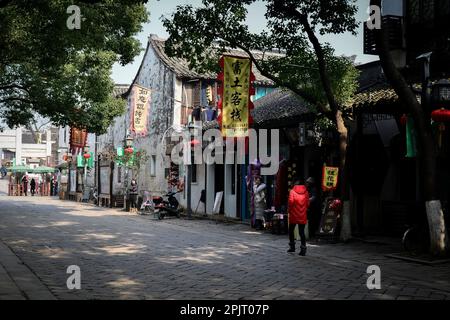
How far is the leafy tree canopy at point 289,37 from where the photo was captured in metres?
12.4

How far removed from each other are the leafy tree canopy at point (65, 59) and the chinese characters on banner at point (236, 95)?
395 centimetres

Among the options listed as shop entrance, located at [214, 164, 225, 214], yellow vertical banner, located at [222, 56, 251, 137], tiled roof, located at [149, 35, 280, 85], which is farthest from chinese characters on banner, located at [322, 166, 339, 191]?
tiled roof, located at [149, 35, 280, 85]

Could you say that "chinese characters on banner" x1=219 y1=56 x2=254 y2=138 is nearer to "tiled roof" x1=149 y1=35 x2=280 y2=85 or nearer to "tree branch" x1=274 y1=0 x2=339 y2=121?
"tree branch" x1=274 y1=0 x2=339 y2=121

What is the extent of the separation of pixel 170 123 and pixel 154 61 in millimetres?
5321

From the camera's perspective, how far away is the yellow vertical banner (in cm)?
1505

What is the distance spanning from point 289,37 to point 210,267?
280 inches

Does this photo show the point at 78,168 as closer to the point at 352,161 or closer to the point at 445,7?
the point at 352,161

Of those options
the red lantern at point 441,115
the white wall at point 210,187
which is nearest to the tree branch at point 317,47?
the red lantern at point 441,115

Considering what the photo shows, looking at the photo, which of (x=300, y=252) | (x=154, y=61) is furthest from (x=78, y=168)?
(x=300, y=252)

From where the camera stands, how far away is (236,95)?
15.4 meters

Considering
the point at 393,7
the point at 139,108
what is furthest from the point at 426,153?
the point at 139,108

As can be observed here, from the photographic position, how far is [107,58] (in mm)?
20062

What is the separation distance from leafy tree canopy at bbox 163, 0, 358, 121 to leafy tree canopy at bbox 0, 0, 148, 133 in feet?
12.4

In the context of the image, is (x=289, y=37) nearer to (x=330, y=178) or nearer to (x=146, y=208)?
(x=330, y=178)
